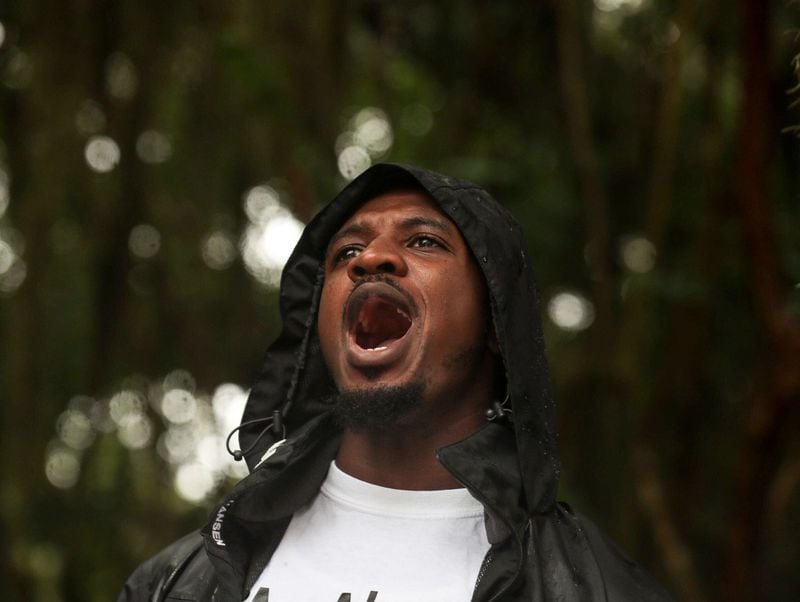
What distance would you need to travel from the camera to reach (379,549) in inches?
81.2

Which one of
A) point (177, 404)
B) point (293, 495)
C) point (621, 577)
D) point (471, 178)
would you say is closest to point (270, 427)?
point (293, 495)

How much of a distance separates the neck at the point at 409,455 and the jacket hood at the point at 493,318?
0.14m

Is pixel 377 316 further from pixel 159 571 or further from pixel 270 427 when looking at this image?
pixel 159 571

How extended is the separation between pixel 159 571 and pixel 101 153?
2835mm

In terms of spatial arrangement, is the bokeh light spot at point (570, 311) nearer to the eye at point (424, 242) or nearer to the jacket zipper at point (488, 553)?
the eye at point (424, 242)

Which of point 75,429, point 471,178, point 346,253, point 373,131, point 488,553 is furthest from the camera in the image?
point 75,429

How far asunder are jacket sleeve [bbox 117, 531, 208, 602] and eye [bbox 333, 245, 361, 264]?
61 cm

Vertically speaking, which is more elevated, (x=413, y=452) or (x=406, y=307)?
(x=406, y=307)

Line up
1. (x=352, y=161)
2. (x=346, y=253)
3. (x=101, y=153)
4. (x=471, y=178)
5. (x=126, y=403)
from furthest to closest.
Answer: (x=126, y=403) < (x=101, y=153) < (x=352, y=161) < (x=471, y=178) < (x=346, y=253)

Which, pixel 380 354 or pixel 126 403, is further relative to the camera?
pixel 126 403

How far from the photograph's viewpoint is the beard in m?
2.10

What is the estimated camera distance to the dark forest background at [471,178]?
394 cm

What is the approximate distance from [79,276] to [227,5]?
6.85 ft

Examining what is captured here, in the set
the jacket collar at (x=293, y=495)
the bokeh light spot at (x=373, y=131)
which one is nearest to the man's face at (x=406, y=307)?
the jacket collar at (x=293, y=495)
